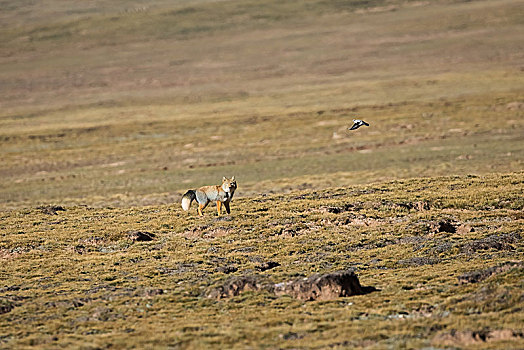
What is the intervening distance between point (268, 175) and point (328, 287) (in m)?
Answer: 32.0

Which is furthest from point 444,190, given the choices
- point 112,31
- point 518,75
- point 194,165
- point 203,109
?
point 112,31

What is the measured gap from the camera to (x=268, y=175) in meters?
46.9

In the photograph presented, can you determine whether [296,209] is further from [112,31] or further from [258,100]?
[112,31]

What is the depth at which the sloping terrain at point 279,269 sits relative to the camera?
12.7 m

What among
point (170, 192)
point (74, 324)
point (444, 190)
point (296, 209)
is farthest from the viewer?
point (170, 192)

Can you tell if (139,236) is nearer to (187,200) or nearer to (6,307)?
(187,200)

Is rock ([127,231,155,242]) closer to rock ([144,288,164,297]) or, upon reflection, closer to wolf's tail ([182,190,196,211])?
wolf's tail ([182,190,196,211])

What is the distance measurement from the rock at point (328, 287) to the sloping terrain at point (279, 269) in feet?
0.82

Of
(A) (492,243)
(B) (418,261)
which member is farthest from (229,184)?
(A) (492,243)

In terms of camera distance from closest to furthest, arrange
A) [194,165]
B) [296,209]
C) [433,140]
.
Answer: [296,209]
[194,165]
[433,140]

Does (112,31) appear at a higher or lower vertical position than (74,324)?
higher

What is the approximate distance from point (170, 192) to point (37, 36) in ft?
393

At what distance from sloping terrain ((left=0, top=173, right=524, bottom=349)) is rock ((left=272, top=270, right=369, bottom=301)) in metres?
0.25

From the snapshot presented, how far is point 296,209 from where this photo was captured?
84.6 feet
